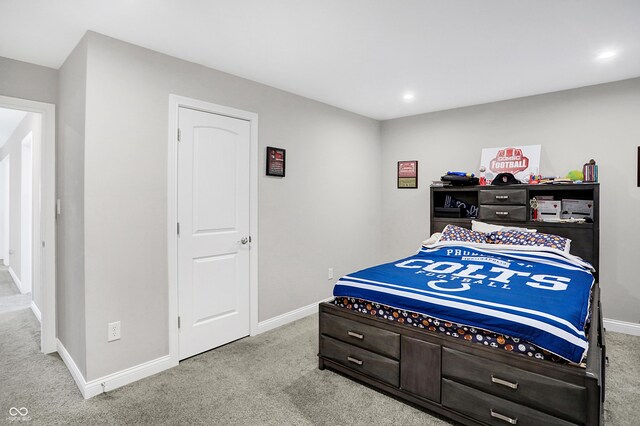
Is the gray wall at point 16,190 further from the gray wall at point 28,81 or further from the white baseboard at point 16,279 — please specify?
the gray wall at point 28,81

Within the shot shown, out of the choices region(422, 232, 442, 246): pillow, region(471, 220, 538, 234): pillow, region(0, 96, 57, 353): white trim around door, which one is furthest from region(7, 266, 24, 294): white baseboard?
region(471, 220, 538, 234): pillow

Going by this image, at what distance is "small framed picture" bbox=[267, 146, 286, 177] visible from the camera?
11.3ft

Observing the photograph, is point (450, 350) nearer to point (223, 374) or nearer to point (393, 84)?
point (223, 374)

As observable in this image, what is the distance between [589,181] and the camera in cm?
330

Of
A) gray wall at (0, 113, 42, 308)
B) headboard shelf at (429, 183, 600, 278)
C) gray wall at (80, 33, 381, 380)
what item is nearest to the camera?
gray wall at (80, 33, 381, 380)

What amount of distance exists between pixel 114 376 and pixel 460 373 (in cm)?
228

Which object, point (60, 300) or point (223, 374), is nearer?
point (223, 374)

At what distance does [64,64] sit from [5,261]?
6425mm

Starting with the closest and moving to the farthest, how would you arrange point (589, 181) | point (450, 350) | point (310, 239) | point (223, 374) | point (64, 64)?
point (450, 350) → point (223, 374) → point (64, 64) → point (589, 181) → point (310, 239)

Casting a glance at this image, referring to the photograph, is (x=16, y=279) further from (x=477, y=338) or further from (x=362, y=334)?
(x=477, y=338)

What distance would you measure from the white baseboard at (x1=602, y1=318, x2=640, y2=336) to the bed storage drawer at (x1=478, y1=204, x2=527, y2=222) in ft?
4.14

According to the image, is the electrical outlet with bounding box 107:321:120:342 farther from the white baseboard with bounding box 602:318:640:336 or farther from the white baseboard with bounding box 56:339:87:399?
the white baseboard with bounding box 602:318:640:336

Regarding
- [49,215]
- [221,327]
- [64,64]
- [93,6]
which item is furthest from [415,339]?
[64,64]

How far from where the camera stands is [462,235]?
361 centimetres
